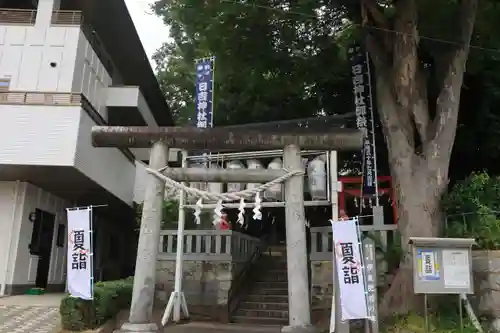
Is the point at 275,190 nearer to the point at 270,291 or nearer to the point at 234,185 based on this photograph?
the point at 234,185

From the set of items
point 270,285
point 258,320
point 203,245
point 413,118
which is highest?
point 413,118

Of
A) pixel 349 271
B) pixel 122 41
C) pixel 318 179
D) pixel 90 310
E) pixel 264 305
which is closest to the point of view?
pixel 349 271

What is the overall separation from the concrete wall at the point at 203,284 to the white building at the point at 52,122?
12.1 ft

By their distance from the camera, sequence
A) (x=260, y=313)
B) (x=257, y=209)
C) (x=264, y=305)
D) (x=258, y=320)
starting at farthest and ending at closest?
(x=264, y=305) < (x=260, y=313) < (x=258, y=320) < (x=257, y=209)

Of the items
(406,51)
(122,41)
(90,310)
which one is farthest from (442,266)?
(122,41)

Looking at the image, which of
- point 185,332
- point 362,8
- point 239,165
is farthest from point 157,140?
point 362,8

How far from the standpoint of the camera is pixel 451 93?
10.3 m

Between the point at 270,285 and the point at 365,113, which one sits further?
the point at 270,285

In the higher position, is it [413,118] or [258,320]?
[413,118]

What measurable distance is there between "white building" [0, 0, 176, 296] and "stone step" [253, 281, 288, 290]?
5.58 meters

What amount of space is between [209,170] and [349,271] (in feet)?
10.4

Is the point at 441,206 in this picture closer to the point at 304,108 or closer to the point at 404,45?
the point at 404,45

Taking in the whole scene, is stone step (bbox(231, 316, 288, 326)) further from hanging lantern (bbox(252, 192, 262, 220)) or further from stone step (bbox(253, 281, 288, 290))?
hanging lantern (bbox(252, 192, 262, 220))

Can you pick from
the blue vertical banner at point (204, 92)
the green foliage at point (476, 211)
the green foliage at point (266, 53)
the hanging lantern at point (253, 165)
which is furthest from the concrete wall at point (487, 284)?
the blue vertical banner at point (204, 92)
